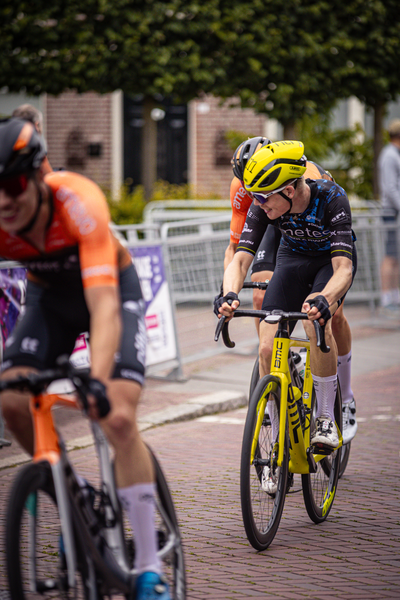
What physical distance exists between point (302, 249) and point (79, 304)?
1916 mm

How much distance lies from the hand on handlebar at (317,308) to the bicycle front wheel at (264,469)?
0.38 metres

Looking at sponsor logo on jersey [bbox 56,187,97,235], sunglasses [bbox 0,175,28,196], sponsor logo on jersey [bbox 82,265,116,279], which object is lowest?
sponsor logo on jersey [bbox 82,265,116,279]

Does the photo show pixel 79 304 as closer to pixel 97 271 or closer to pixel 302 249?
pixel 97 271

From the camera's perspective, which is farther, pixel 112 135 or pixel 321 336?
pixel 112 135

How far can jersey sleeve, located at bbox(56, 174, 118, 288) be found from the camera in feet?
9.05

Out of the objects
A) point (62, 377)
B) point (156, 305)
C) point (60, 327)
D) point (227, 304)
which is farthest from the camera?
point (156, 305)

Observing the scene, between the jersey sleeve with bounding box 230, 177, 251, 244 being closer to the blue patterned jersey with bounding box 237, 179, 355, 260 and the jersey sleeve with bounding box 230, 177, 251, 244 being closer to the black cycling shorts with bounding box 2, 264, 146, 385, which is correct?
the blue patterned jersey with bounding box 237, 179, 355, 260

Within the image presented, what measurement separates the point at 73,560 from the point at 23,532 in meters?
0.19

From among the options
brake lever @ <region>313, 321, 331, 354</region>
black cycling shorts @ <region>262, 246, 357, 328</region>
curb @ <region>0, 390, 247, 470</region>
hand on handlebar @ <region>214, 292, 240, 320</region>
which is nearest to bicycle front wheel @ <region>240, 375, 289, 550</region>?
brake lever @ <region>313, 321, 331, 354</region>

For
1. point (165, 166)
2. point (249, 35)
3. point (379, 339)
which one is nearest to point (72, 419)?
point (379, 339)

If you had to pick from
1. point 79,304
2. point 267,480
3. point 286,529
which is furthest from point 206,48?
point 79,304

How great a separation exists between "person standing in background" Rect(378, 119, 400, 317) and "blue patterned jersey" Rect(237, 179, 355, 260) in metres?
7.24

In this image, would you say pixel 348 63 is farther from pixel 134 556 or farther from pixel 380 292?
pixel 134 556

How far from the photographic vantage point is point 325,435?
177 inches
